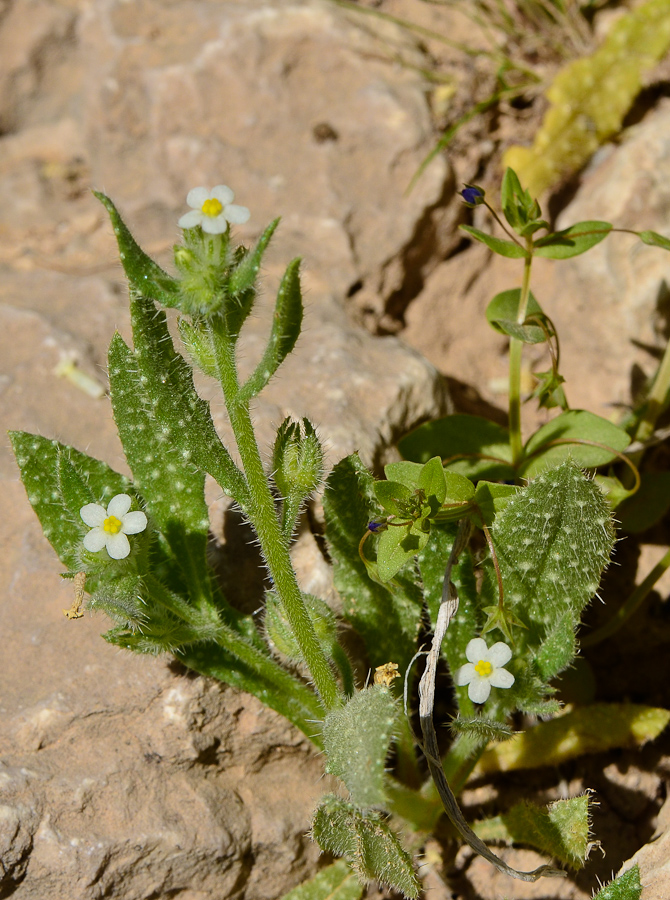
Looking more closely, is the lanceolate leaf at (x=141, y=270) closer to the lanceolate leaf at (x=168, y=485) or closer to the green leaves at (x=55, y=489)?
the lanceolate leaf at (x=168, y=485)

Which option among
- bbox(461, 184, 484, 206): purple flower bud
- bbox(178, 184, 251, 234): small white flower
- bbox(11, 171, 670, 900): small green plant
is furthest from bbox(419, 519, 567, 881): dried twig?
bbox(178, 184, 251, 234): small white flower

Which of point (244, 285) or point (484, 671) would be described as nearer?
point (244, 285)

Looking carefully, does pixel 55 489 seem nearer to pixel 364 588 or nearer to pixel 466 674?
pixel 364 588

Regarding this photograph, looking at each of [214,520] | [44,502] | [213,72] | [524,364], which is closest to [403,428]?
[214,520]

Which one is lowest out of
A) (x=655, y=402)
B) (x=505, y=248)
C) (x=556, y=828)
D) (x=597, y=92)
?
(x=556, y=828)

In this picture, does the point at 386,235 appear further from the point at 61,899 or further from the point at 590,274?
the point at 61,899

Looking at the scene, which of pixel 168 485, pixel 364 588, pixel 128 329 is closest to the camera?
pixel 168 485

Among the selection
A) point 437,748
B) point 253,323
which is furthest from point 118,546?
point 253,323
